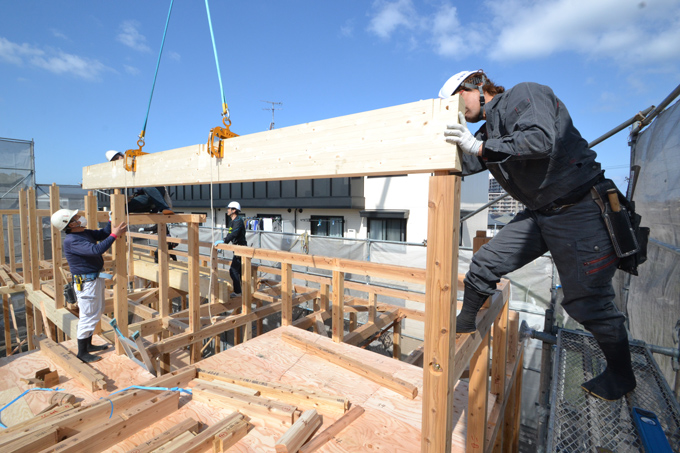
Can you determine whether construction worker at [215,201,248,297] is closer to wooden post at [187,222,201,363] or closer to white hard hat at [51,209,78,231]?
wooden post at [187,222,201,363]

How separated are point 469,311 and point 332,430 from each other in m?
1.34

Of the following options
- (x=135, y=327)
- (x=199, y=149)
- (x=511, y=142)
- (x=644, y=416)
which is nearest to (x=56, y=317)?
(x=135, y=327)

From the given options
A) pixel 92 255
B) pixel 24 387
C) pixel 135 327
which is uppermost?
pixel 92 255

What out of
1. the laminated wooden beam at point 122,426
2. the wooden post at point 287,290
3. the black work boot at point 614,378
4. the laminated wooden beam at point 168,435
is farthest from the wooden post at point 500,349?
the laminated wooden beam at point 122,426

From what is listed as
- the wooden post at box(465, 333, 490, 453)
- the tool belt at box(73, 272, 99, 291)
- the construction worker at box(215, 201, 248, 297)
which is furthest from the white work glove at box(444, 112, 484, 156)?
the construction worker at box(215, 201, 248, 297)

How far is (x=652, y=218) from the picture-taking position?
376 centimetres

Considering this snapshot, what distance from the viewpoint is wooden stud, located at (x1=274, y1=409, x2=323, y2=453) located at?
214cm

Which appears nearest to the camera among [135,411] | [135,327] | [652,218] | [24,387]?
[135,411]

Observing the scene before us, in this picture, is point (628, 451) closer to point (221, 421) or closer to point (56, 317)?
point (221, 421)

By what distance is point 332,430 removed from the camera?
2.37m

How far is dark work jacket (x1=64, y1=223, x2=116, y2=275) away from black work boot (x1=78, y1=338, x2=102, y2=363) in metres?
0.87

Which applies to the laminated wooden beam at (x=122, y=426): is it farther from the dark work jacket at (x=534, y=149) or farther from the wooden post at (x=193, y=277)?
the dark work jacket at (x=534, y=149)

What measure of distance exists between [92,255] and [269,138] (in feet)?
10.7

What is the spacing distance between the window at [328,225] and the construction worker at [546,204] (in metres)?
12.6
